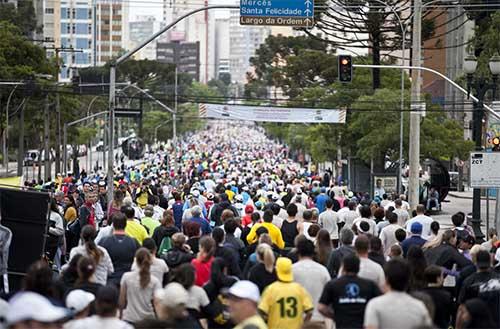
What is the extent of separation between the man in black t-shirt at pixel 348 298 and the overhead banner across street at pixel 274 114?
143 feet

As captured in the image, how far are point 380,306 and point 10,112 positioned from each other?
2621 inches

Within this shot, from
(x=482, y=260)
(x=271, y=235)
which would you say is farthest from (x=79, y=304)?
(x=271, y=235)

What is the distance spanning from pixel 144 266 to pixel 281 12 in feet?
64.5

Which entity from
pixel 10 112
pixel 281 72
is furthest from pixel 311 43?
pixel 10 112

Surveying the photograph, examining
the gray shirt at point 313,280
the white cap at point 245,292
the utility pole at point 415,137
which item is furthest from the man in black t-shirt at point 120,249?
the utility pole at point 415,137

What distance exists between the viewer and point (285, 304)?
1165cm

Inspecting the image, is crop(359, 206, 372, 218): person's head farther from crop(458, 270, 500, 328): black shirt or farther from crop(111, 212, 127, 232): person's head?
crop(458, 270, 500, 328): black shirt

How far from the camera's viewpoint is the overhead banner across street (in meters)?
55.5

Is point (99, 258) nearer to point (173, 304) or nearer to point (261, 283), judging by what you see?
point (261, 283)

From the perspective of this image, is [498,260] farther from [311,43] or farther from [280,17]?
[311,43]

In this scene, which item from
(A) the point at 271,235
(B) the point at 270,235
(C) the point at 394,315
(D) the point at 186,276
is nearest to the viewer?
(C) the point at 394,315

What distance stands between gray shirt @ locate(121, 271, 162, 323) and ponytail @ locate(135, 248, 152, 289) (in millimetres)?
40

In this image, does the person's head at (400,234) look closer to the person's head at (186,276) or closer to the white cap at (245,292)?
the person's head at (186,276)

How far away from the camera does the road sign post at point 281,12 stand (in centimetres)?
3188
